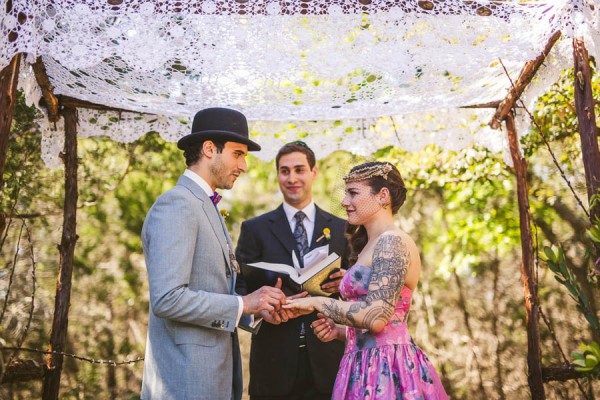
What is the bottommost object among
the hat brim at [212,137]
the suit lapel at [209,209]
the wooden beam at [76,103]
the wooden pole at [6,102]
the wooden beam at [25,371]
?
the wooden beam at [25,371]

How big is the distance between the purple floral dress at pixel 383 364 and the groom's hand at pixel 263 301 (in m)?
0.32

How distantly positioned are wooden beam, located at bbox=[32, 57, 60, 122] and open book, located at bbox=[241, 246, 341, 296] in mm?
1785

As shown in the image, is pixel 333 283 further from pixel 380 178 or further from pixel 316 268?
pixel 380 178

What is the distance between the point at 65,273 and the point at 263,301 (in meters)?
2.28

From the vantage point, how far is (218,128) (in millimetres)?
2963

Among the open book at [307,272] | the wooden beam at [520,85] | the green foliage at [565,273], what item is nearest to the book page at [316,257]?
the open book at [307,272]

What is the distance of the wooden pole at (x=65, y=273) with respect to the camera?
4277 mm

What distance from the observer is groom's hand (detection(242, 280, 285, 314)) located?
276 centimetres

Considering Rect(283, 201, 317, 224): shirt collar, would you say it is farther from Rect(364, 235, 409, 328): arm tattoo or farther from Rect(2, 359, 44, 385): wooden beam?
Rect(2, 359, 44, 385): wooden beam

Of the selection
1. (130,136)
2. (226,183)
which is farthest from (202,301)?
(130,136)

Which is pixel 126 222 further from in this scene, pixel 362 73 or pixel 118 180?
pixel 362 73

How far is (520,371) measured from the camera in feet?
27.5

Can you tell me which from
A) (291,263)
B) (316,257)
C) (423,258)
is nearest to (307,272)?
(316,257)

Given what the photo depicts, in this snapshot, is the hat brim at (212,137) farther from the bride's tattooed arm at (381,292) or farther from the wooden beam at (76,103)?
the wooden beam at (76,103)
